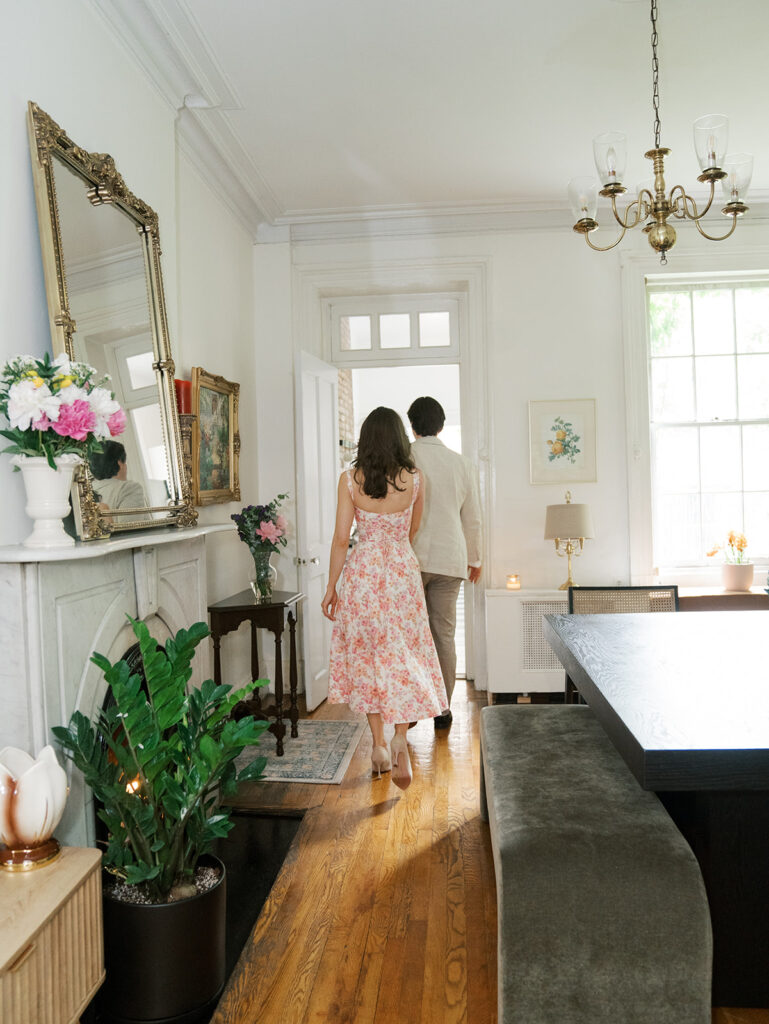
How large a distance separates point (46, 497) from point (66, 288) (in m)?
0.72

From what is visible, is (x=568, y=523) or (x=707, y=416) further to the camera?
(x=707, y=416)

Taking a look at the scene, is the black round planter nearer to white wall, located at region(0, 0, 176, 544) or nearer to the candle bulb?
white wall, located at region(0, 0, 176, 544)

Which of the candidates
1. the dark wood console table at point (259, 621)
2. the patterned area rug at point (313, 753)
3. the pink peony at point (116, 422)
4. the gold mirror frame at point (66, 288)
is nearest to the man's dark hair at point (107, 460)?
the gold mirror frame at point (66, 288)

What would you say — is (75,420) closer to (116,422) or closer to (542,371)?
(116,422)

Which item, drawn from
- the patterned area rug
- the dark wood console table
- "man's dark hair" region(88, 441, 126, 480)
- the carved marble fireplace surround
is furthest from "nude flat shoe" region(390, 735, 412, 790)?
"man's dark hair" region(88, 441, 126, 480)

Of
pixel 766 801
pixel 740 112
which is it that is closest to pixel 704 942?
pixel 766 801

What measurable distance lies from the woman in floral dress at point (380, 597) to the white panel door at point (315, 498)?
120 cm

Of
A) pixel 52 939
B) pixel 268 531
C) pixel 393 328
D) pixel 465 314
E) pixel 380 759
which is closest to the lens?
pixel 52 939

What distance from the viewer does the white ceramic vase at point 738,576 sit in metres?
4.85

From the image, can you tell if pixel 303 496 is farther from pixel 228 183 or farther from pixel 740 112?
pixel 740 112

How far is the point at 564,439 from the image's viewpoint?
203 inches

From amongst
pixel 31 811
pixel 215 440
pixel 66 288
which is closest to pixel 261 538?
pixel 215 440

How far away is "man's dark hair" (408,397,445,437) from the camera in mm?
4316

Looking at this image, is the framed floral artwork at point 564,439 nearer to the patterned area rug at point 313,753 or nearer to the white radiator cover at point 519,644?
the white radiator cover at point 519,644
